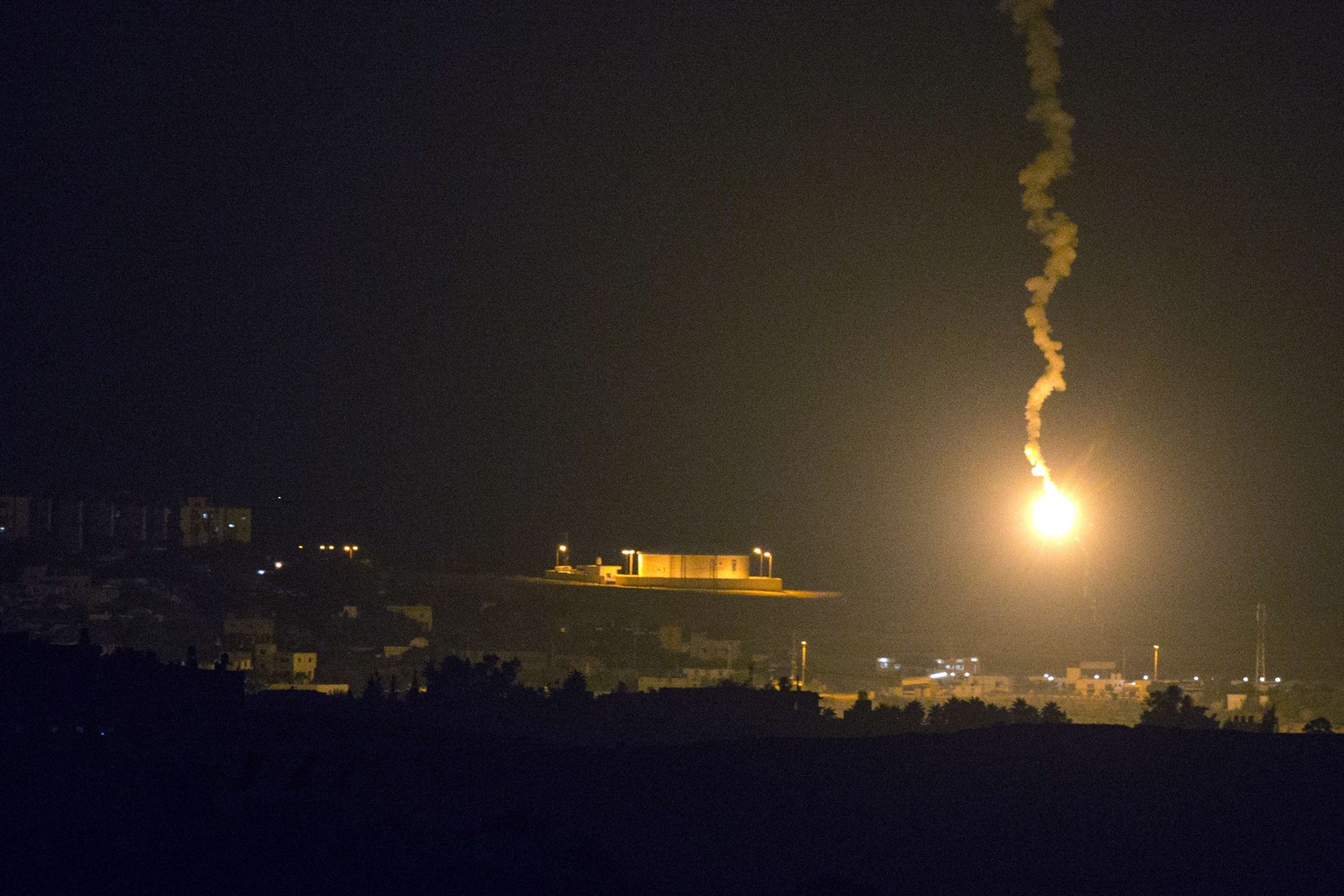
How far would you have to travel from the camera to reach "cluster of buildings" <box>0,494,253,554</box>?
57.6 meters

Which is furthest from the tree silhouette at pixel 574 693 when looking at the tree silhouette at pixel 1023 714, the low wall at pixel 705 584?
the low wall at pixel 705 584

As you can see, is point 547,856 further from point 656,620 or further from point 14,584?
point 14,584

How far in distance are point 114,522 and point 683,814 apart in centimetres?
5203

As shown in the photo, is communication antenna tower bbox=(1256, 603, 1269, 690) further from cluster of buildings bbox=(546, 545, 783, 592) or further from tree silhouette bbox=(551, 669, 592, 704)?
tree silhouette bbox=(551, 669, 592, 704)

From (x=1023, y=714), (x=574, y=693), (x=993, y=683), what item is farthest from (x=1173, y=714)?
(x=993, y=683)

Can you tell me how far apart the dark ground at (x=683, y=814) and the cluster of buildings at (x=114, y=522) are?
44.3 m

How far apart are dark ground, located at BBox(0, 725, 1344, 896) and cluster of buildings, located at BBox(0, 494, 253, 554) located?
4431 centimetres

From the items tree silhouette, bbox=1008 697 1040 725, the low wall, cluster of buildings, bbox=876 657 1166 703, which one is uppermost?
the low wall

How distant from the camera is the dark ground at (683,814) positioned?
34.7 feet

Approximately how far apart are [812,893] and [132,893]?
4563 millimetres

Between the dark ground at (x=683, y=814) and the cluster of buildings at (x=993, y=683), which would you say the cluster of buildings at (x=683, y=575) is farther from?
the dark ground at (x=683, y=814)

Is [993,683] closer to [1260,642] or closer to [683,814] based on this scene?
[1260,642]

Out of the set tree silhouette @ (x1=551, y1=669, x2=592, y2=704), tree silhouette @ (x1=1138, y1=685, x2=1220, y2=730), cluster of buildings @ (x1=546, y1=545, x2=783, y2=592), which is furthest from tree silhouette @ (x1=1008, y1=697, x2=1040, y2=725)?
cluster of buildings @ (x1=546, y1=545, x2=783, y2=592)

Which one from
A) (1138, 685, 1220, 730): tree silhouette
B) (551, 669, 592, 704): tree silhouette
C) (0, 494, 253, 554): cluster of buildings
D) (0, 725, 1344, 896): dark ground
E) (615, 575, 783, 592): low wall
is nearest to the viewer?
(0, 725, 1344, 896): dark ground
